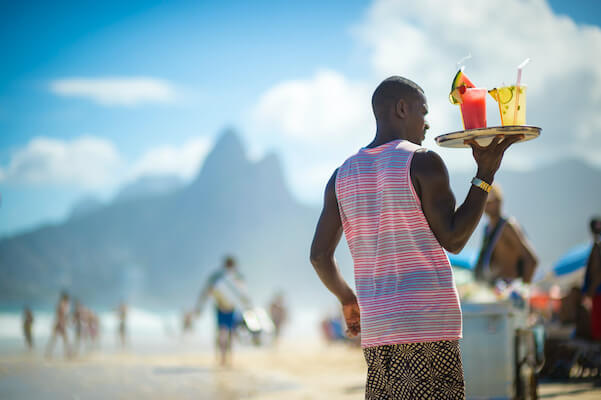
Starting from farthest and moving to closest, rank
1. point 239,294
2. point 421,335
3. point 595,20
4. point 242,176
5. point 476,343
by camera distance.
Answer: point 242,176, point 239,294, point 595,20, point 476,343, point 421,335

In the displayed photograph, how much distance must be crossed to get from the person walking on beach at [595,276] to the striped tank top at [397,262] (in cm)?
548

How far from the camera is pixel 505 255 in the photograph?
5.96 meters

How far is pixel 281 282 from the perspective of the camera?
181000 mm

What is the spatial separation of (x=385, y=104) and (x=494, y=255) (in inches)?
145

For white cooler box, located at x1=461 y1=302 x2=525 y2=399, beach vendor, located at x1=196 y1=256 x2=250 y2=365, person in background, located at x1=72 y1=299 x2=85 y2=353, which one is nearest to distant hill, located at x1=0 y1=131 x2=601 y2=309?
person in background, located at x1=72 y1=299 x2=85 y2=353

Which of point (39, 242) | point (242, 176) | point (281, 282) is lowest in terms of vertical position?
point (281, 282)

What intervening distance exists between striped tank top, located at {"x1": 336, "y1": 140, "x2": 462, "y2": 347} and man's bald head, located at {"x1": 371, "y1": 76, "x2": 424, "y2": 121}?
191 millimetres

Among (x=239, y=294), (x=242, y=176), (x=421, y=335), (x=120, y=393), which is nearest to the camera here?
(x=421, y=335)

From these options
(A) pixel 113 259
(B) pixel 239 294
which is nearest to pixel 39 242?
(A) pixel 113 259

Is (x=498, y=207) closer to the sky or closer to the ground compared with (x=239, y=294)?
closer to the sky

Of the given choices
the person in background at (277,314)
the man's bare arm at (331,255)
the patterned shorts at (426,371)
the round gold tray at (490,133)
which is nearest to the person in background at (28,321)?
the person in background at (277,314)

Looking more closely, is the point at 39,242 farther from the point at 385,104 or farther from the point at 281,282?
the point at 385,104

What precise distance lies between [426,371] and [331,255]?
2.09ft

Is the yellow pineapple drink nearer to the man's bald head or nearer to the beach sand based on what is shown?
the man's bald head
